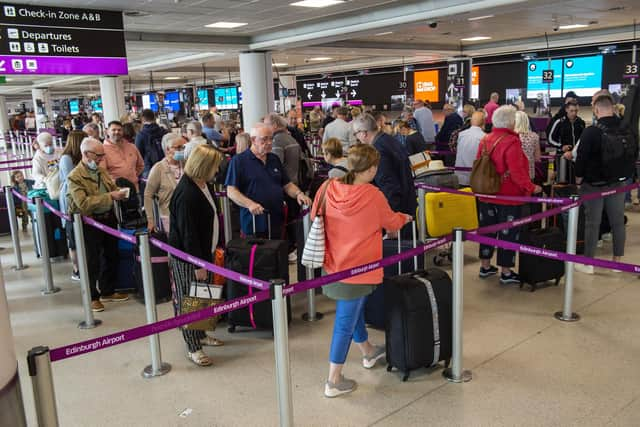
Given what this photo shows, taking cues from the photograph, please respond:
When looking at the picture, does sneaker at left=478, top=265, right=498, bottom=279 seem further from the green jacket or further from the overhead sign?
the overhead sign

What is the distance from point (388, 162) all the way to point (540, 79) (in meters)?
15.4

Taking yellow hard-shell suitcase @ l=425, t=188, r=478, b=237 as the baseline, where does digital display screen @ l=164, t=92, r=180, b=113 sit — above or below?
above

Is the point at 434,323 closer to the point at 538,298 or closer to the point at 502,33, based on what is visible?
the point at 538,298

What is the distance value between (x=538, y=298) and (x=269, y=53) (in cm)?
866

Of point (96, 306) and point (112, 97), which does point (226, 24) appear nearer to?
point (96, 306)

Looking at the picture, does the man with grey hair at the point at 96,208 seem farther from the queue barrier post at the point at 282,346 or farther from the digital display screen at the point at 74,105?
the digital display screen at the point at 74,105

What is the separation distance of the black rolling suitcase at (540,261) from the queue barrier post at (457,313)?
189 cm

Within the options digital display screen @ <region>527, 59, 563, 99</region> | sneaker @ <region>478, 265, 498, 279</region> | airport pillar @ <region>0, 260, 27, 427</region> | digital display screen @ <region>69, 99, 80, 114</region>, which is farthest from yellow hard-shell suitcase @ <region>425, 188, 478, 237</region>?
digital display screen @ <region>69, 99, 80, 114</region>

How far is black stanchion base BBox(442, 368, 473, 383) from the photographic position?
360 cm

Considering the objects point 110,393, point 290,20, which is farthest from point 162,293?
point 290,20

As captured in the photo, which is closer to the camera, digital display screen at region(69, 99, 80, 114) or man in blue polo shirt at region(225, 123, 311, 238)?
man in blue polo shirt at region(225, 123, 311, 238)

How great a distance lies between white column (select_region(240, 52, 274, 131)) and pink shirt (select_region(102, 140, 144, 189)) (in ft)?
19.0

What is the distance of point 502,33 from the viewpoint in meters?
14.1

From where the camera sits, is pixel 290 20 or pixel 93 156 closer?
pixel 93 156
